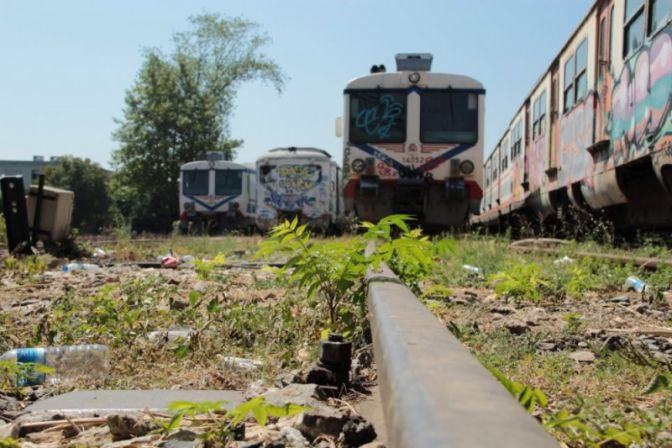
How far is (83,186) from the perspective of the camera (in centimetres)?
5972

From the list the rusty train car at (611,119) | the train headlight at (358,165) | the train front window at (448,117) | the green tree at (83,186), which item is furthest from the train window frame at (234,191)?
the green tree at (83,186)

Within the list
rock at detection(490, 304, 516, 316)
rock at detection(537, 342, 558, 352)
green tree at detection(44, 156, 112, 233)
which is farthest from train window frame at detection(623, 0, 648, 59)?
green tree at detection(44, 156, 112, 233)

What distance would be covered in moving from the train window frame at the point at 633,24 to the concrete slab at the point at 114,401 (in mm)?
6370

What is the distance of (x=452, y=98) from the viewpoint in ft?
43.7

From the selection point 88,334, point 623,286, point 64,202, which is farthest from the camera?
point 64,202

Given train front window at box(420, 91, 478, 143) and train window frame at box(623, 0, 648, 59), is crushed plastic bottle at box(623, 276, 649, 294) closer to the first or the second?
train window frame at box(623, 0, 648, 59)

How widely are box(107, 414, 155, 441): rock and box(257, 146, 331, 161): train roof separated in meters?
19.3

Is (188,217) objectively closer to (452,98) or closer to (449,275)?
(452,98)

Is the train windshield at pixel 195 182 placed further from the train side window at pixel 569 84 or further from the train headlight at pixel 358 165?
the train side window at pixel 569 84

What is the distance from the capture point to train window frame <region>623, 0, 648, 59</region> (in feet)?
23.6

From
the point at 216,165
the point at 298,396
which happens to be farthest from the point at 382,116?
the point at 216,165

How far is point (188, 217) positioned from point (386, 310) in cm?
2302

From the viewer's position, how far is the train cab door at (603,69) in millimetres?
8570

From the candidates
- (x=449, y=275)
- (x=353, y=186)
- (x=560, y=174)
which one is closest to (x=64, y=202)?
(x=353, y=186)
